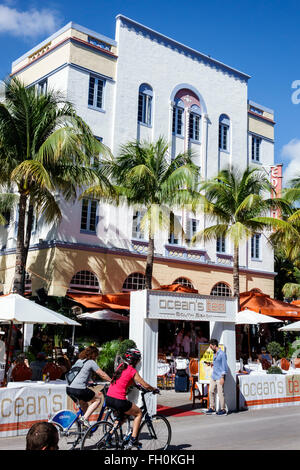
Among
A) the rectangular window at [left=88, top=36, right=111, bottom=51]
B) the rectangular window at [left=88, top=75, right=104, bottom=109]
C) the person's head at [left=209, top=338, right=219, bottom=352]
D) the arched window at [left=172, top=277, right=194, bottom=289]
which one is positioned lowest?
the person's head at [left=209, top=338, right=219, bottom=352]

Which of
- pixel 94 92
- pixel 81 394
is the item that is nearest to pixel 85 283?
pixel 94 92

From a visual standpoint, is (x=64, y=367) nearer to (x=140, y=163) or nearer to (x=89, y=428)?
(x=89, y=428)

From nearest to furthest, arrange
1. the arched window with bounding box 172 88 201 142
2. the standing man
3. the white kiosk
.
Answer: the white kiosk → the standing man → the arched window with bounding box 172 88 201 142

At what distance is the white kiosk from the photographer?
1170 centimetres

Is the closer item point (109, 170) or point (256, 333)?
point (109, 170)

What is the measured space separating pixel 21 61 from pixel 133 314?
2124cm

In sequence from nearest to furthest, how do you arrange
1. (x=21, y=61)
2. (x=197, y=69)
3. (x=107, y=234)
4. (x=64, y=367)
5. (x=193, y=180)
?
(x=64, y=367)
(x=193, y=180)
(x=107, y=234)
(x=21, y=61)
(x=197, y=69)

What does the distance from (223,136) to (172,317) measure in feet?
71.4

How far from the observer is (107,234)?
82.3 ft

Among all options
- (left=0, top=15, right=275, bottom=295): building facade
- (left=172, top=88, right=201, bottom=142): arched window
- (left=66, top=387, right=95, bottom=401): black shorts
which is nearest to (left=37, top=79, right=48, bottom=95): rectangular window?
(left=0, top=15, right=275, bottom=295): building facade

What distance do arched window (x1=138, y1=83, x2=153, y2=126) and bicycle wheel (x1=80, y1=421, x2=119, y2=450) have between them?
2173 centimetres

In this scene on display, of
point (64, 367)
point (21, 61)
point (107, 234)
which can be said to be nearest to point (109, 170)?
point (107, 234)

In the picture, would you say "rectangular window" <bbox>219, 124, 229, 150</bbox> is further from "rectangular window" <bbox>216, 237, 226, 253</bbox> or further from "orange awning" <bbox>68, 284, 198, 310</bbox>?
"orange awning" <bbox>68, 284, 198, 310</bbox>

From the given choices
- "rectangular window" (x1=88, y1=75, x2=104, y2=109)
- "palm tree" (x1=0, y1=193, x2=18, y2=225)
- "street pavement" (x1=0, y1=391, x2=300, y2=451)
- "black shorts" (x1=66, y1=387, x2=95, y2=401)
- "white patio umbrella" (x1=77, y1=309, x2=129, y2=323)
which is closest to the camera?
"black shorts" (x1=66, y1=387, x2=95, y2=401)
